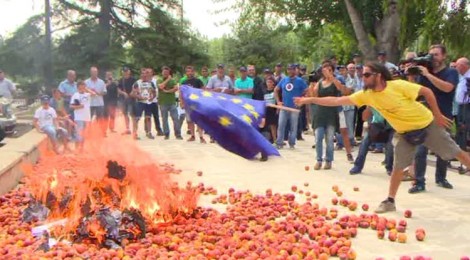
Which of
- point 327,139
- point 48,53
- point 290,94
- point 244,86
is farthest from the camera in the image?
point 48,53

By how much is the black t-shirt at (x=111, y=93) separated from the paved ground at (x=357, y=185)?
2.32 metres

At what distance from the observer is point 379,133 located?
7.91 meters

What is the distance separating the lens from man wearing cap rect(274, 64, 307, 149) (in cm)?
1141

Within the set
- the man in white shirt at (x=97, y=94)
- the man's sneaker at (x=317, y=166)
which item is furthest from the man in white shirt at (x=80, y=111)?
the man's sneaker at (x=317, y=166)

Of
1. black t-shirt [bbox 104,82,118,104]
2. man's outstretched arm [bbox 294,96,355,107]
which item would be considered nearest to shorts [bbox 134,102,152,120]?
black t-shirt [bbox 104,82,118,104]

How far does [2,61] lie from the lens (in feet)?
84.2

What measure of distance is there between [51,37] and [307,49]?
14271 millimetres

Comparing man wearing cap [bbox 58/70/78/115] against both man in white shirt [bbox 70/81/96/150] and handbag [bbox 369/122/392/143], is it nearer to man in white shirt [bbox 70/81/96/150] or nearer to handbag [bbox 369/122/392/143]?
man in white shirt [bbox 70/81/96/150]

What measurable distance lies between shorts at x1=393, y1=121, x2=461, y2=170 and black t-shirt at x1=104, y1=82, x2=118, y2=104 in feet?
31.5

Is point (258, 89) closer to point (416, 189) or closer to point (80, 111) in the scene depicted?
point (80, 111)

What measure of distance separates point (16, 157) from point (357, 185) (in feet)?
16.0

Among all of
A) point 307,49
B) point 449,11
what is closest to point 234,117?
point 449,11

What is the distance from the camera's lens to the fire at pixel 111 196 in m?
4.90

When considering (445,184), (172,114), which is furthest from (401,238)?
(172,114)
